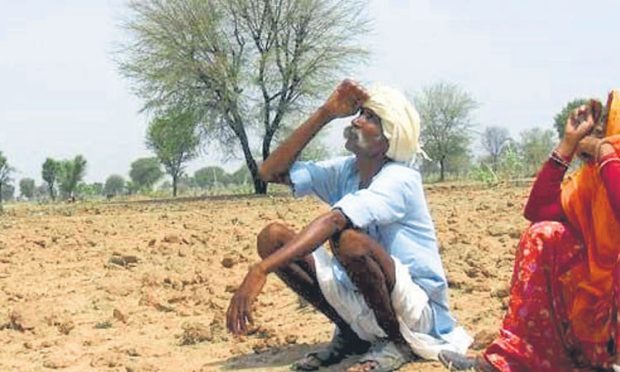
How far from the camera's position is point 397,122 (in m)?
3.84

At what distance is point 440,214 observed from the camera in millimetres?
10039

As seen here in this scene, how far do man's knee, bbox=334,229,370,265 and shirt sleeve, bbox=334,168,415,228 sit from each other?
0.12 feet

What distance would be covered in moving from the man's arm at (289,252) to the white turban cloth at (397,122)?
1.45 feet

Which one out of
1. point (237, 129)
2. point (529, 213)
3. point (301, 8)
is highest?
point (301, 8)

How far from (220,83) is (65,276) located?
19740 millimetres

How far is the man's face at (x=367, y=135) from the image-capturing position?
3.89 m

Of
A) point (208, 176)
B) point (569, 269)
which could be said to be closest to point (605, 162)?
point (569, 269)

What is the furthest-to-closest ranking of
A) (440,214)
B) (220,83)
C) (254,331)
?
(220,83) < (440,214) < (254,331)

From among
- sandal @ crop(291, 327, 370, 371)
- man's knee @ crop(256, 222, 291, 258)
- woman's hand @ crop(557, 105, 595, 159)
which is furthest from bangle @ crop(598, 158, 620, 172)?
sandal @ crop(291, 327, 370, 371)

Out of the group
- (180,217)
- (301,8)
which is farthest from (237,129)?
(180,217)

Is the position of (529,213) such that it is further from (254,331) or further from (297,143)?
(254,331)

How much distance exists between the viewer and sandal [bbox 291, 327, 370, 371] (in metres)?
4.04

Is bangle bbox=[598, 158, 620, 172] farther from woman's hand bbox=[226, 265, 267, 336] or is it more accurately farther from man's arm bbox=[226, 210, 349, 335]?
woman's hand bbox=[226, 265, 267, 336]

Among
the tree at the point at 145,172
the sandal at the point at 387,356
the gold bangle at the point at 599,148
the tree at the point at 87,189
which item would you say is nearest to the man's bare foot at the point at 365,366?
the sandal at the point at 387,356
